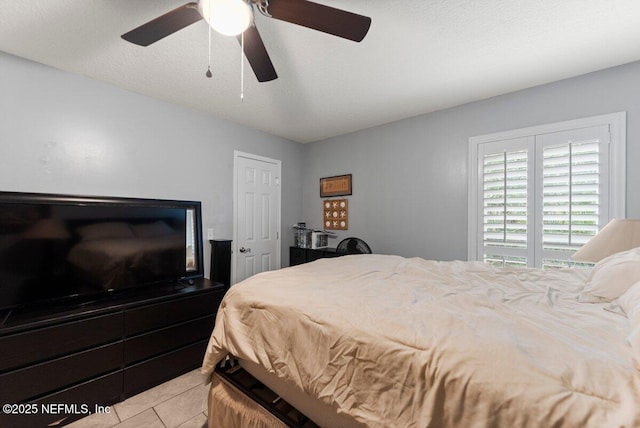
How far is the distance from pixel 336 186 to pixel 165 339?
2.73 metres

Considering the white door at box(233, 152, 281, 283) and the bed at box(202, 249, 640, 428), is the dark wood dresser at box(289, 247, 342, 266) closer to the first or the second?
the white door at box(233, 152, 281, 283)

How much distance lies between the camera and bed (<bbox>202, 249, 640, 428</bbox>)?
2.14 feet

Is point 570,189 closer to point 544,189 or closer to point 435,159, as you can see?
point 544,189

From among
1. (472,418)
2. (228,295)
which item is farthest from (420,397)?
(228,295)

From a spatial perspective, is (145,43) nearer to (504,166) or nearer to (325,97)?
(325,97)

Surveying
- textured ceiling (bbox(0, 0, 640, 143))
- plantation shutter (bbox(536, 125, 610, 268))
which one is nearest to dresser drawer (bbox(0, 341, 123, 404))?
textured ceiling (bbox(0, 0, 640, 143))

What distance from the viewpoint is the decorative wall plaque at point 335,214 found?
3.87 meters

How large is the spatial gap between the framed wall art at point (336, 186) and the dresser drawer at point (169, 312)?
2.13 meters

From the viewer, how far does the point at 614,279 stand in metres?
1.22

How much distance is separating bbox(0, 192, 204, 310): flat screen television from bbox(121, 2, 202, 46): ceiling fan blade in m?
1.37

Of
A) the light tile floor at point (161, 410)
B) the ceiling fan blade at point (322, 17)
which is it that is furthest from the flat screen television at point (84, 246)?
the ceiling fan blade at point (322, 17)

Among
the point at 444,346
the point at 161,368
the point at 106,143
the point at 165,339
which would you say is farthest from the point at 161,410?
the point at 106,143

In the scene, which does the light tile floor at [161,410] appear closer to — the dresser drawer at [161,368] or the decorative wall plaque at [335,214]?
the dresser drawer at [161,368]

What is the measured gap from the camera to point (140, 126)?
265 centimetres
